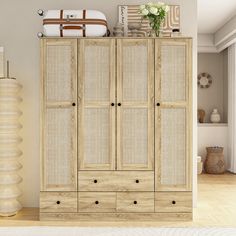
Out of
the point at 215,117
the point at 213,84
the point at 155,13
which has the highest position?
the point at 155,13

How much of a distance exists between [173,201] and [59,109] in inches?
61.8

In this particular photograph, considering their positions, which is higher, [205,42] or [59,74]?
[205,42]

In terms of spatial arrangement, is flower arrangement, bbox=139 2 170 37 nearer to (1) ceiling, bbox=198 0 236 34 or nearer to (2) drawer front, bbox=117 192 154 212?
(2) drawer front, bbox=117 192 154 212

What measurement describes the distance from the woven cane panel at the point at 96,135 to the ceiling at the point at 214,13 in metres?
2.97

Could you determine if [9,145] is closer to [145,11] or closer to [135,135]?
[135,135]

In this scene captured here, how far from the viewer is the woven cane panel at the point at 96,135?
4039mm

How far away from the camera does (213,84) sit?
8.42 meters

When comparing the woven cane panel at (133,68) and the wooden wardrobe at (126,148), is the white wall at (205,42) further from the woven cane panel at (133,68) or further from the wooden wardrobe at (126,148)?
the woven cane panel at (133,68)

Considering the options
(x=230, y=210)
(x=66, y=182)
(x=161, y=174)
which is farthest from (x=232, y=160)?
(x=66, y=182)

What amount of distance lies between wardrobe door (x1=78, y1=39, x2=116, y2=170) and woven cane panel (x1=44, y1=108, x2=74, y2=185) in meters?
0.13

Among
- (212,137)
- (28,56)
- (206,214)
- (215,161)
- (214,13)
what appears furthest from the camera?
(212,137)

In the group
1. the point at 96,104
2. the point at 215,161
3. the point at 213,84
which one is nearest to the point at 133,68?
the point at 96,104

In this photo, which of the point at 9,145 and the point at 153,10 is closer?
the point at 153,10

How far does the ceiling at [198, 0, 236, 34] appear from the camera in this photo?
19.8ft
